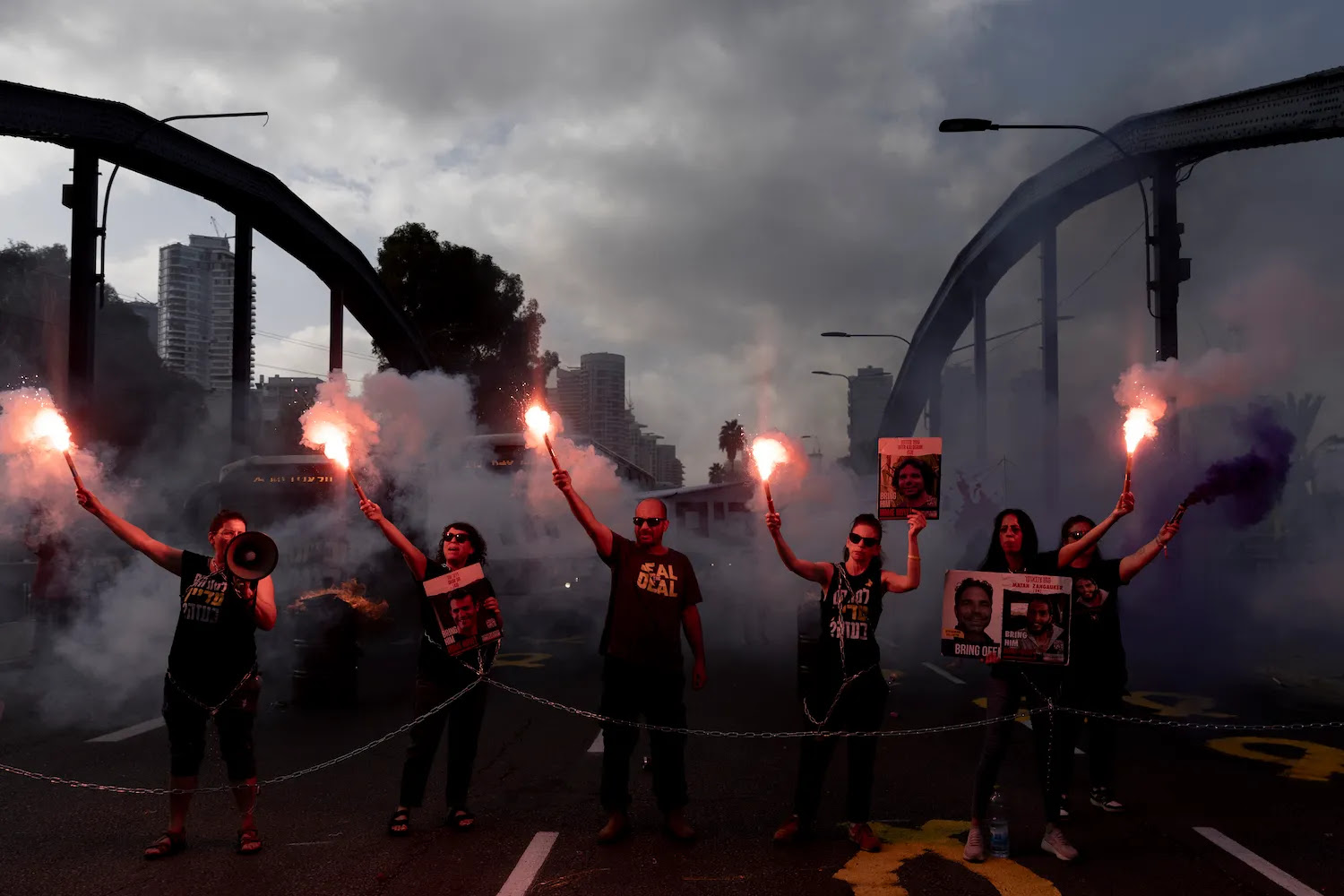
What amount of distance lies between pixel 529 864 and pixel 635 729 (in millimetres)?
949

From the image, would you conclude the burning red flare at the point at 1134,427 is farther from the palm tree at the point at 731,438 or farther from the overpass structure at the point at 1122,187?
the palm tree at the point at 731,438

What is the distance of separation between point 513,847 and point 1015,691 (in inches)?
116

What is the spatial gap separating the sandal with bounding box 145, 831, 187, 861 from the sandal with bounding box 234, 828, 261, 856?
29cm

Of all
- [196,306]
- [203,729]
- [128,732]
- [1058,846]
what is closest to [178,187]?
[128,732]

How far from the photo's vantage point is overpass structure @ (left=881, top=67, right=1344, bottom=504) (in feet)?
51.8

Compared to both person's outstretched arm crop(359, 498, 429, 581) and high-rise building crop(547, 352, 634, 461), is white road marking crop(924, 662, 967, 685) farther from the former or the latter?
high-rise building crop(547, 352, 634, 461)

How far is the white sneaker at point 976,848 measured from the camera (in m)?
5.46

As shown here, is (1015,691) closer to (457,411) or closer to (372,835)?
(372,835)

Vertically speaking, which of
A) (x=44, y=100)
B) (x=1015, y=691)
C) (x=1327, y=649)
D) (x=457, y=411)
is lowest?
(x=1327, y=649)

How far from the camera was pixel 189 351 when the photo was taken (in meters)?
121

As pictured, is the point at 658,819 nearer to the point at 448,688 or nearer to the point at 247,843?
the point at 448,688

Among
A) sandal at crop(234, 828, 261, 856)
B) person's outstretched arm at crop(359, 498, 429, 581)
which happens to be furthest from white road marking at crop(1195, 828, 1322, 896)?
sandal at crop(234, 828, 261, 856)

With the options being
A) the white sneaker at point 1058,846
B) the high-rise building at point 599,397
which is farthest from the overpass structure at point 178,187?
the high-rise building at point 599,397

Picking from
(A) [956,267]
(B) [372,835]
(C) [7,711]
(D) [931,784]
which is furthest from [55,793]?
(A) [956,267]
